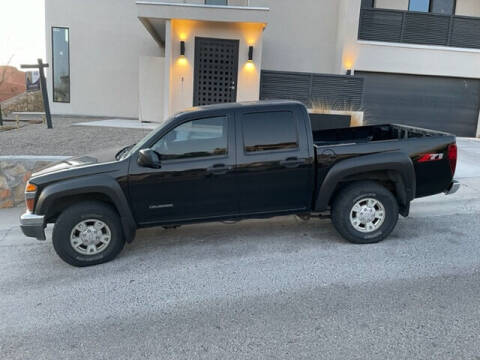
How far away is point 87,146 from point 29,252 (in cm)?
478

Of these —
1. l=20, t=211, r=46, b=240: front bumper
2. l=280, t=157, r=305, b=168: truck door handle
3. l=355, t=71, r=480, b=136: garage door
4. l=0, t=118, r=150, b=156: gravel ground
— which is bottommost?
l=20, t=211, r=46, b=240: front bumper

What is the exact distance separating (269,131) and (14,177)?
493 cm

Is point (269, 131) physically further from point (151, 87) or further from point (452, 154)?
point (151, 87)

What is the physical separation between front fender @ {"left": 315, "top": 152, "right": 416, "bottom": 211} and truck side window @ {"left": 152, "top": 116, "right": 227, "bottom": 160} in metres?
1.35

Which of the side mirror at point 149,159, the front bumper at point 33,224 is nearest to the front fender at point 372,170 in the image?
the side mirror at point 149,159

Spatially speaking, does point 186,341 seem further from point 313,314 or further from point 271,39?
point 271,39

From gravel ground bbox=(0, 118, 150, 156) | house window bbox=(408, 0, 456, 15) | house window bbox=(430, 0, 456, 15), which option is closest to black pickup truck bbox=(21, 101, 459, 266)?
gravel ground bbox=(0, 118, 150, 156)

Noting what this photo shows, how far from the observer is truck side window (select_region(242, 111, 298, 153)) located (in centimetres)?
490

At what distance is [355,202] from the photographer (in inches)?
197

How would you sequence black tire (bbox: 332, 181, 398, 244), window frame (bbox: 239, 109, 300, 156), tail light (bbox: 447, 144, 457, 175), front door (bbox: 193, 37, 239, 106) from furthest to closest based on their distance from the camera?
front door (bbox: 193, 37, 239, 106), tail light (bbox: 447, 144, 457, 175), black tire (bbox: 332, 181, 398, 244), window frame (bbox: 239, 109, 300, 156)

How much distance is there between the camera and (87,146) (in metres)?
9.58

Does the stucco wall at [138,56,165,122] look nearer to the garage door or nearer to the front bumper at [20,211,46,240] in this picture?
the garage door

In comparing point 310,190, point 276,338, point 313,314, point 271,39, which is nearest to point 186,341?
point 276,338

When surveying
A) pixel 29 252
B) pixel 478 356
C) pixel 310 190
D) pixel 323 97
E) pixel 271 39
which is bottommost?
pixel 29 252
